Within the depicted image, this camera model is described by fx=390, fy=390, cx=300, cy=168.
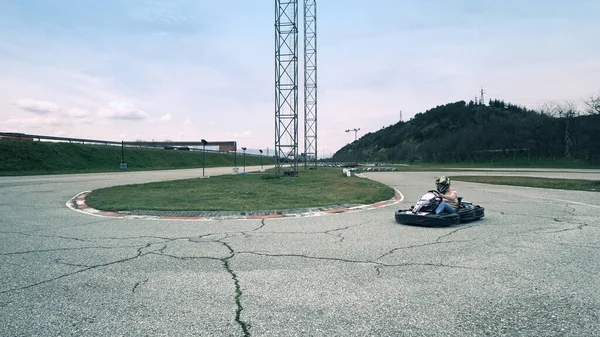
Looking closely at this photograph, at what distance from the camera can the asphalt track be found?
3.45 meters

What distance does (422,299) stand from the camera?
4035 millimetres

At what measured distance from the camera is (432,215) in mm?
8312

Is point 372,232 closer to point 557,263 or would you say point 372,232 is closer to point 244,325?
point 557,263

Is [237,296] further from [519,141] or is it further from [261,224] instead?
[519,141]

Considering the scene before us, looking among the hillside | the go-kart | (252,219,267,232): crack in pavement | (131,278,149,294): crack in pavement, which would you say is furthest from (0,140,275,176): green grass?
the hillside

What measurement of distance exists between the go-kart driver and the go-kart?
0.09 meters

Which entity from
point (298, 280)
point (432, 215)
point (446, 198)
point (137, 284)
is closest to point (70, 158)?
point (446, 198)

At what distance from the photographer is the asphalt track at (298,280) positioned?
3.45 meters

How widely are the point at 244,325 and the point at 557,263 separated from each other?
448 cm

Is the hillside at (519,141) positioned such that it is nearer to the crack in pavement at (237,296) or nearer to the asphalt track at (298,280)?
the asphalt track at (298,280)

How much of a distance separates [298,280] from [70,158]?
1848 inches

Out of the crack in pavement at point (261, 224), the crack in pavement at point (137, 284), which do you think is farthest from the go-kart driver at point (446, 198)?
the crack in pavement at point (137, 284)

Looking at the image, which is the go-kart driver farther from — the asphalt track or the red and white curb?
the red and white curb

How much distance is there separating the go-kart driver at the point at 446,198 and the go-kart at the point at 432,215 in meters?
0.09
